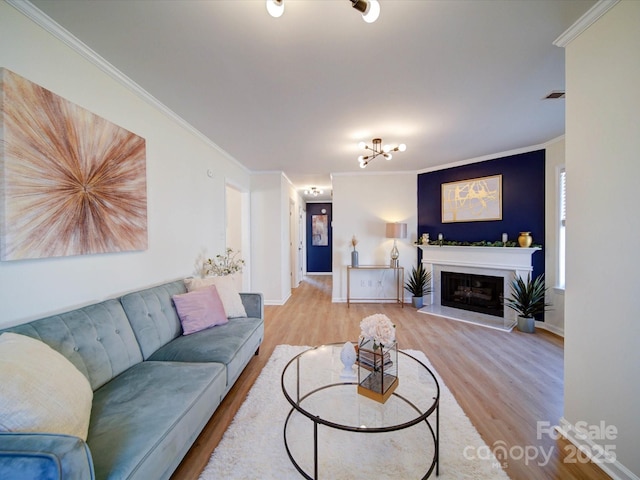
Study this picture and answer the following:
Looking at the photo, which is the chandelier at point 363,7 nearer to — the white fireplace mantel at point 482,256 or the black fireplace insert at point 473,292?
the white fireplace mantel at point 482,256

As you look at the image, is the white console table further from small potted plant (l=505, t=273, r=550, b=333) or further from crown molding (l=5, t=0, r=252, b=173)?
crown molding (l=5, t=0, r=252, b=173)

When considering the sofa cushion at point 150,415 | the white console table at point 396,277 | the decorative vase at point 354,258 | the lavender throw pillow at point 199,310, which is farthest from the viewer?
the decorative vase at point 354,258

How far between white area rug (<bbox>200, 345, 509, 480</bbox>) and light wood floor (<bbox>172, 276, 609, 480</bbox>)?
0.32 feet

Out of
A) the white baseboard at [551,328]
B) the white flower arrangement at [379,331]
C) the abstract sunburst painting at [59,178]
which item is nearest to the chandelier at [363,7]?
the abstract sunburst painting at [59,178]

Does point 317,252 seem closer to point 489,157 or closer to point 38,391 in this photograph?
point 489,157

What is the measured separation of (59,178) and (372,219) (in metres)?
4.36

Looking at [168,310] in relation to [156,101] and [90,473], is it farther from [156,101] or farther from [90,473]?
[156,101]

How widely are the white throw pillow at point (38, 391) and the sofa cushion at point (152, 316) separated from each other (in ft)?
2.10

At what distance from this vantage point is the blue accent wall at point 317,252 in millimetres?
8406

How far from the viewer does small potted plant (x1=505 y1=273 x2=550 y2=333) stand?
3.38m

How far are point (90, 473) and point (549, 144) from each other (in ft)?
16.8

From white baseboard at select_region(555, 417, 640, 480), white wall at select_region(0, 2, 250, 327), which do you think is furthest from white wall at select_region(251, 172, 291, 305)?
white baseboard at select_region(555, 417, 640, 480)

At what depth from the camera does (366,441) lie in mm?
1594

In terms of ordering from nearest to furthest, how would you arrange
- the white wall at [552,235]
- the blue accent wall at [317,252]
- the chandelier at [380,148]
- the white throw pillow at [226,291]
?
the white throw pillow at [226,291] → the chandelier at [380,148] → the white wall at [552,235] → the blue accent wall at [317,252]
